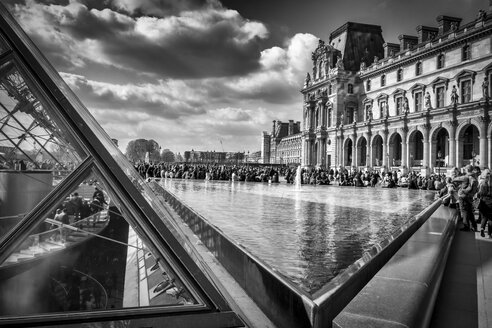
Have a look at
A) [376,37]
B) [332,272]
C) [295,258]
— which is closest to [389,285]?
[332,272]

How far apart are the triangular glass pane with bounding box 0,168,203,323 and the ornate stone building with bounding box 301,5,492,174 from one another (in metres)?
39.8

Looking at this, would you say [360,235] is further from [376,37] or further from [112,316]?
[376,37]

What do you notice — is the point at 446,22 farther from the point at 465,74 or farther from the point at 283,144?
the point at 283,144

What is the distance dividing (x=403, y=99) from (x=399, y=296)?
5287cm

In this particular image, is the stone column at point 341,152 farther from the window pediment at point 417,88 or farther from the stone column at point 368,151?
the window pediment at point 417,88

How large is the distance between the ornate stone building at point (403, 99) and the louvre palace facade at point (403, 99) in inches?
4.1

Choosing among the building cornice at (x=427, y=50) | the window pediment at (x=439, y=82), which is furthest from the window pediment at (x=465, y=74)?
the building cornice at (x=427, y=50)

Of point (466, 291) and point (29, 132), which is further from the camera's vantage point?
point (466, 291)

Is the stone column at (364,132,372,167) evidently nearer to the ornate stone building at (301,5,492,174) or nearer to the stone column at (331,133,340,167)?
the ornate stone building at (301,5,492,174)

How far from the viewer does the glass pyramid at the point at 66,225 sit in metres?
1.70

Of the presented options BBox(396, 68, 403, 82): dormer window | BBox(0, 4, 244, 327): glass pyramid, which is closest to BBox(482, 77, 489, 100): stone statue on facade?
BBox(396, 68, 403, 82): dormer window

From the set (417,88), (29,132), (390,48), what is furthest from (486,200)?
(390,48)

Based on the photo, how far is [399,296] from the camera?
261cm

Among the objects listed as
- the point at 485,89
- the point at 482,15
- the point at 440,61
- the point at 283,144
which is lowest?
the point at 485,89
